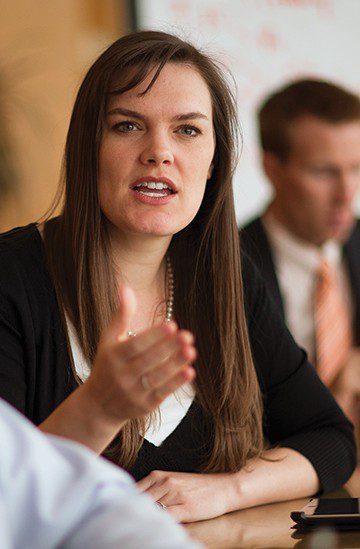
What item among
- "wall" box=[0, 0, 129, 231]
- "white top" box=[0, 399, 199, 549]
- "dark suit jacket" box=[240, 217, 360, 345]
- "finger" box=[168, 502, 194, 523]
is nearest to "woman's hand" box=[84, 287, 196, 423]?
"white top" box=[0, 399, 199, 549]

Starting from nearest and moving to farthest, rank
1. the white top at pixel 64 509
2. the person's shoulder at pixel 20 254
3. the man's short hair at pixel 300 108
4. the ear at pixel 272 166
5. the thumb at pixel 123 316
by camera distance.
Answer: the white top at pixel 64 509 → the thumb at pixel 123 316 → the person's shoulder at pixel 20 254 → the man's short hair at pixel 300 108 → the ear at pixel 272 166

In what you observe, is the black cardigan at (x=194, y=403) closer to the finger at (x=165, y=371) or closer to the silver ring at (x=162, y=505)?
the silver ring at (x=162, y=505)

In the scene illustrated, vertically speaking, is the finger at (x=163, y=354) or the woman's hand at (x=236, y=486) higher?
the finger at (x=163, y=354)

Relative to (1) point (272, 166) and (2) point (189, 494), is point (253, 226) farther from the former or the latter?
(2) point (189, 494)

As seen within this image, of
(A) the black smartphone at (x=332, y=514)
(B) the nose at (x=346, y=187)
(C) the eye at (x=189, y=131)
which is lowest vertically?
(A) the black smartphone at (x=332, y=514)

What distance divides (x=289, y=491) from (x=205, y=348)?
11.2 inches

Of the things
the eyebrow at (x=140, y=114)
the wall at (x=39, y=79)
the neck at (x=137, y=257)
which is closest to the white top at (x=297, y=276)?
the wall at (x=39, y=79)

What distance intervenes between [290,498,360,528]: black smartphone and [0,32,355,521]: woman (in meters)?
0.18

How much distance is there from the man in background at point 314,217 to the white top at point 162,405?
3.47 ft

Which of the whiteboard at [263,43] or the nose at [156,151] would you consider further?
the whiteboard at [263,43]

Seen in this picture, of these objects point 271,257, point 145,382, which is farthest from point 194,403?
point 271,257

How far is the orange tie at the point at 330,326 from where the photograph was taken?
2.64 metres

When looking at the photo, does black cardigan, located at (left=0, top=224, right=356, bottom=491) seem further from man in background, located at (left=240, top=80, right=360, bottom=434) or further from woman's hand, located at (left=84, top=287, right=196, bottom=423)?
man in background, located at (left=240, top=80, right=360, bottom=434)

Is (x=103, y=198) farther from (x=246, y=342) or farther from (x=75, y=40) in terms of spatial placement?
(x=75, y=40)
